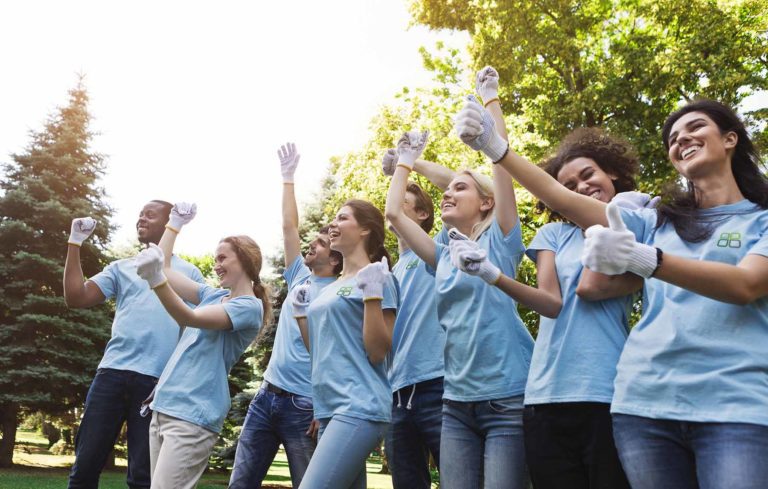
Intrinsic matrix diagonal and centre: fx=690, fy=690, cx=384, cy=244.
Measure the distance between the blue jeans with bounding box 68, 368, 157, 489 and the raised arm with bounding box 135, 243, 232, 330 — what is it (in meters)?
1.15

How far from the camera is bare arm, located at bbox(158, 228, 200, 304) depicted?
5.15 metres

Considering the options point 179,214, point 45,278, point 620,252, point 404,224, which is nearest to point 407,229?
point 404,224

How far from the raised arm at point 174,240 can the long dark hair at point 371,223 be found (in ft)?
4.95

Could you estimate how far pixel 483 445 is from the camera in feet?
10.9

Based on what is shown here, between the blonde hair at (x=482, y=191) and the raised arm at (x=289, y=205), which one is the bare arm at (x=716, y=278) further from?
the raised arm at (x=289, y=205)

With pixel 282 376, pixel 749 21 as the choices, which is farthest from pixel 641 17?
pixel 282 376

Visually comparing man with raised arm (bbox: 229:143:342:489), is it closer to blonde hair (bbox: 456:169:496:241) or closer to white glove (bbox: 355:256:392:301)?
white glove (bbox: 355:256:392:301)

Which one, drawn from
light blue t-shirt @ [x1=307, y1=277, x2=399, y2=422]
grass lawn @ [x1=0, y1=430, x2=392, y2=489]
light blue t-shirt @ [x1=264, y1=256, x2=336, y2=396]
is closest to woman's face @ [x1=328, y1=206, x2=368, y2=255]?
light blue t-shirt @ [x1=307, y1=277, x2=399, y2=422]

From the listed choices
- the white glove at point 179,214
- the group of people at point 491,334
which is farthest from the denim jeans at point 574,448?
the white glove at point 179,214

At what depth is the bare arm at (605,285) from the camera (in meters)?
2.68

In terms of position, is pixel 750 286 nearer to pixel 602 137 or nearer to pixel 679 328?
pixel 679 328

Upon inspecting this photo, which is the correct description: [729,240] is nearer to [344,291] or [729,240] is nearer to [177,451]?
[344,291]

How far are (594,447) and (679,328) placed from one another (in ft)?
2.12

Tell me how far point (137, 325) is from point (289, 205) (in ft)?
5.04
